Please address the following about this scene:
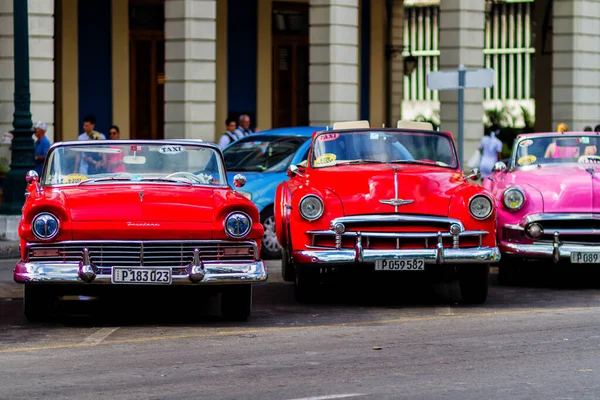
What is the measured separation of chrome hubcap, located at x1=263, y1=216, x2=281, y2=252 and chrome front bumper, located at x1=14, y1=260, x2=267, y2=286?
239 inches

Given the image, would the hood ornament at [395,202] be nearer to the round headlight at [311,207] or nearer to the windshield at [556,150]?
the round headlight at [311,207]

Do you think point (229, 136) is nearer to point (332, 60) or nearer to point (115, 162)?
point (332, 60)

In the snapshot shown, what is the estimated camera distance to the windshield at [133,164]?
11.9 metres

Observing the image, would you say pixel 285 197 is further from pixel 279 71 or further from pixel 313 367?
pixel 279 71

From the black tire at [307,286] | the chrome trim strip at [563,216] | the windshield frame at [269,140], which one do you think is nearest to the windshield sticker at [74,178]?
the black tire at [307,286]

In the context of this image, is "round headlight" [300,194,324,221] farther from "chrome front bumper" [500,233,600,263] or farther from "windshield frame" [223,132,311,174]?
"windshield frame" [223,132,311,174]

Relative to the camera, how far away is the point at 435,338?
10.4 metres

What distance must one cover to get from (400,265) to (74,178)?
294 cm

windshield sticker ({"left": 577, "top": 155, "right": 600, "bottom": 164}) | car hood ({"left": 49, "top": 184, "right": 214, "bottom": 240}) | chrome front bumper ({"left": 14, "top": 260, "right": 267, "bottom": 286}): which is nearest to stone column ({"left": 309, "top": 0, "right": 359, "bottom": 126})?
windshield sticker ({"left": 577, "top": 155, "right": 600, "bottom": 164})

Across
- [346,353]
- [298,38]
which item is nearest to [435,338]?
Result: [346,353]

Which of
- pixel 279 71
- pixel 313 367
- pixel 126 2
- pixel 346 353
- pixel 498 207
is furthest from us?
pixel 279 71

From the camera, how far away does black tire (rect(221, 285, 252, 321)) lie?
1119cm

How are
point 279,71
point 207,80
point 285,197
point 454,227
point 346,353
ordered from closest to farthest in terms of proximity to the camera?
1. point 346,353
2. point 454,227
3. point 285,197
4. point 207,80
5. point 279,71

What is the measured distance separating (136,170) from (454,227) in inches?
112
